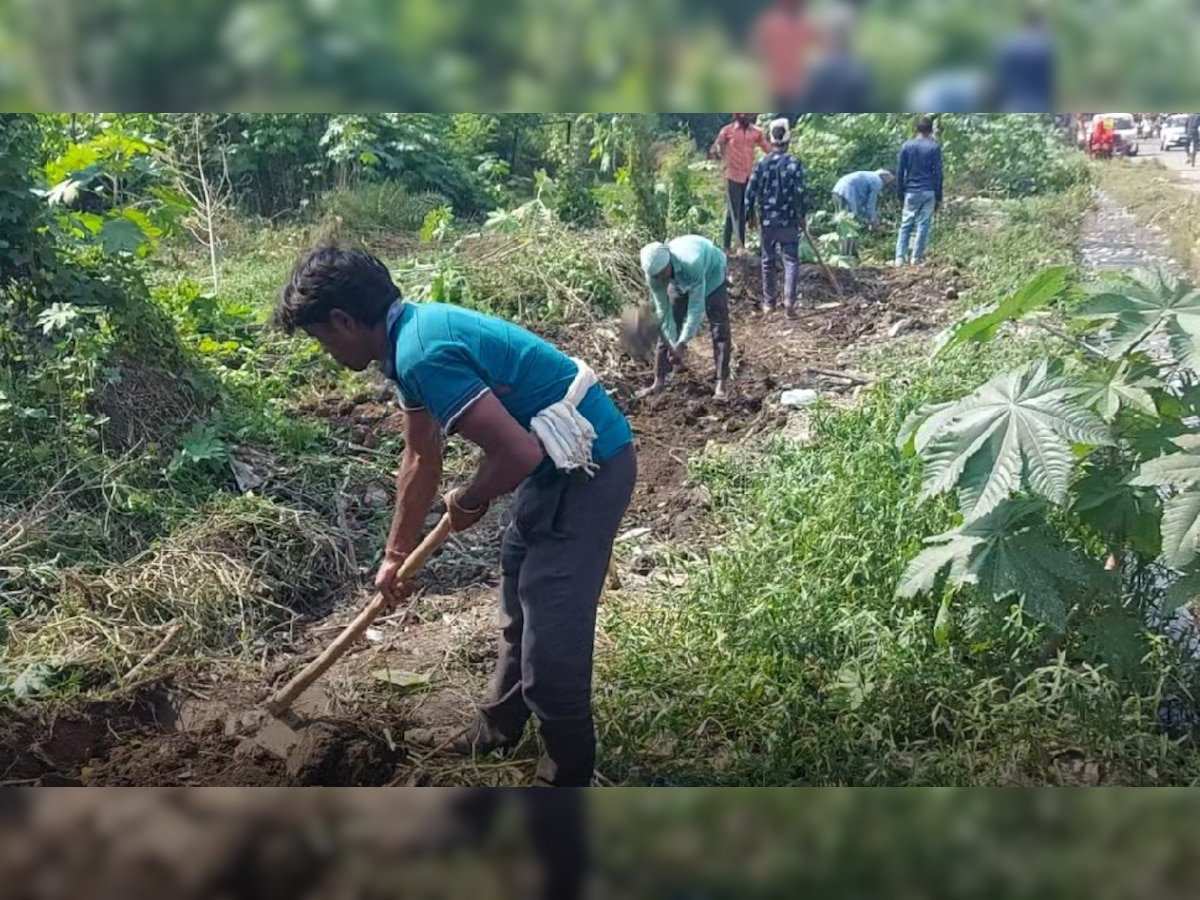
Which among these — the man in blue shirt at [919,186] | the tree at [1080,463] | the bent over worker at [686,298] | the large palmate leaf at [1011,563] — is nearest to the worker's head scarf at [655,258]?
the bent over worker at [686,298]

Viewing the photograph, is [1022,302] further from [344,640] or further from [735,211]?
[344,640]

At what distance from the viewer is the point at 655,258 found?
3.47 metres

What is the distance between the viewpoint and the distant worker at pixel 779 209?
3334mm

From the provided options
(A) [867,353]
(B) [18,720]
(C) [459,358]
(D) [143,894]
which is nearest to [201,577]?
(B) [18,720]

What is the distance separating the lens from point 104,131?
346 cm

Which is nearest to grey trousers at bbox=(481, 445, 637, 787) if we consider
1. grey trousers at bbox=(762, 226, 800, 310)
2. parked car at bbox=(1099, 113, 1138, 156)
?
grey trousers at bbox=(762, 226, 800, 310)

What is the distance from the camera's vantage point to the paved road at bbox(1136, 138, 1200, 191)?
3258 mm

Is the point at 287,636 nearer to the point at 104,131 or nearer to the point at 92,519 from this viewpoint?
the point at 92,519

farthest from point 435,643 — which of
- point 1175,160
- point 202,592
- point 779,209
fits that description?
point 1175,160

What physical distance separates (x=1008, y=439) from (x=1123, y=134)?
90cm
